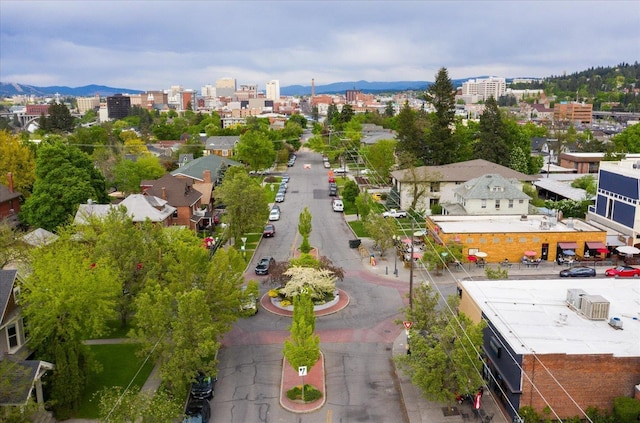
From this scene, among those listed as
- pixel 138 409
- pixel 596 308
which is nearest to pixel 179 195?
pixel 138 409

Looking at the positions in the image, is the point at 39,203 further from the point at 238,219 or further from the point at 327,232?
the point at 327,232

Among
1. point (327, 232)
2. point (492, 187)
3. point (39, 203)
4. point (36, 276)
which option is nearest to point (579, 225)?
point (492, 187)

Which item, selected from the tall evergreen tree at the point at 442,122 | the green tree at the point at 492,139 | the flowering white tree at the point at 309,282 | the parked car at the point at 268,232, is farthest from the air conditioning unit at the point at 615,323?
the green tree at the point at 492,139

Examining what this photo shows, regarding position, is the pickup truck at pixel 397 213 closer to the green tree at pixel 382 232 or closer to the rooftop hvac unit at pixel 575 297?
the green tree at pixel 382 232

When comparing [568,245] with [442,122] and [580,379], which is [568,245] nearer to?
[580,379]

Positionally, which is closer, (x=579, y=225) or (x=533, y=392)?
(x=533, y=392)

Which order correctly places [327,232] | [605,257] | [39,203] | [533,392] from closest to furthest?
[533,392] < [605,257] < [39,203] < [327,232]

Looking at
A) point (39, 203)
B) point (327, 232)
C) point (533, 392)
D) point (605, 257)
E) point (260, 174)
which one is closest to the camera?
point (533, 392)
